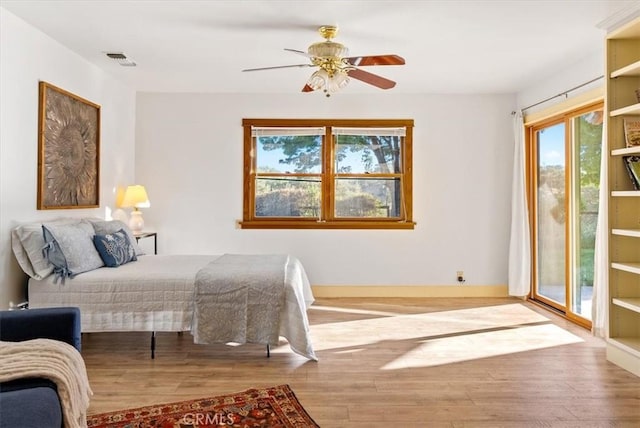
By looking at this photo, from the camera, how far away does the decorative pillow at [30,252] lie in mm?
3383

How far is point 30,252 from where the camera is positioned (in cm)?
339

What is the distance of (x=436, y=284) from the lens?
5852 mm

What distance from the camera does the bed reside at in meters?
3.31

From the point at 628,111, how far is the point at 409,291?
10.7 feet

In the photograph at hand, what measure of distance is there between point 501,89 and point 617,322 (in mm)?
3183

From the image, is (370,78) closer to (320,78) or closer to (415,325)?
(320,78)

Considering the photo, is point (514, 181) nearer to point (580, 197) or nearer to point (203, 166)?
point (580, 197)

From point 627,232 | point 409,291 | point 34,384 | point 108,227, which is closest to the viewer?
point 34,384

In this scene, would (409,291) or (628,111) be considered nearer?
(628,111)

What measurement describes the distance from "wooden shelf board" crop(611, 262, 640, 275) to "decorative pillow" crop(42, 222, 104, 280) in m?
3.95

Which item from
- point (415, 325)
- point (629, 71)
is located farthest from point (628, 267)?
point (415, 325)

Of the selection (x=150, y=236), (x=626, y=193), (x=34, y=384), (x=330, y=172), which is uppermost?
(x=330, y=172)

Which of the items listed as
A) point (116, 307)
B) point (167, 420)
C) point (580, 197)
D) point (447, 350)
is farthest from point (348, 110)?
point (167, 420)

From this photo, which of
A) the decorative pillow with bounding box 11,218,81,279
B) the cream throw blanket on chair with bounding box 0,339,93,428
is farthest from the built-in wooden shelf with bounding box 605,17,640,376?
the decorative pillow with bounding box 11,218,81,279
